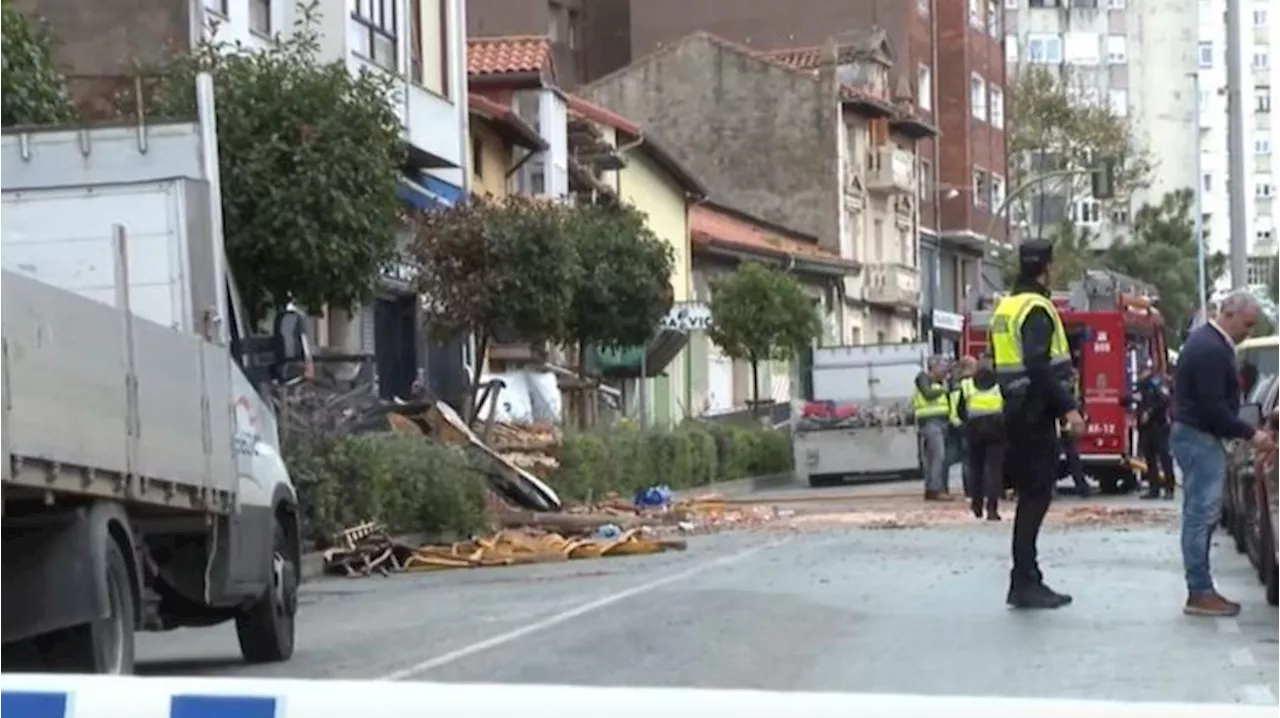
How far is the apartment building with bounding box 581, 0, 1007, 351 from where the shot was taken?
71062mm

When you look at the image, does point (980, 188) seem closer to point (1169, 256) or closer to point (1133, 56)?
point (1169, 256)

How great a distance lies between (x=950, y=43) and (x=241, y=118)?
182 ft

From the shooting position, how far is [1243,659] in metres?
11.3

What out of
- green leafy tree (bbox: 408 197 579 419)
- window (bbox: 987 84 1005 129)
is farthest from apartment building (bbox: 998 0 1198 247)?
green leafy tree (bbox: 408 197 579 419)

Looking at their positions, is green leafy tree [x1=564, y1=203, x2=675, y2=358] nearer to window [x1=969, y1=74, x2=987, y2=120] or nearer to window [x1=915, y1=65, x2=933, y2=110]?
window [x1=915, y1=65, x2=933, y2=110]

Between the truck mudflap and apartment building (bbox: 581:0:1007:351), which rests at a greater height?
apartment building (bbox: 581:0:1007:351)

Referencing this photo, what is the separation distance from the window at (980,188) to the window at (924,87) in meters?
3.36

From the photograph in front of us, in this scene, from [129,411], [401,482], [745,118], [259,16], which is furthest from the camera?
[745,118]

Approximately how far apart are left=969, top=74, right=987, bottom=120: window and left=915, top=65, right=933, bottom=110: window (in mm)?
2386

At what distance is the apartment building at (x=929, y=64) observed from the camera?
233ft

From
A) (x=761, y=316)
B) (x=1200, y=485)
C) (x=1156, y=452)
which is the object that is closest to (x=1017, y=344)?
(x=1200, y=485)

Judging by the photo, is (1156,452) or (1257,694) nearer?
(1257,694)

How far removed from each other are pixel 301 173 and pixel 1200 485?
11.2 meters

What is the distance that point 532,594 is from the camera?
17.4 meters
